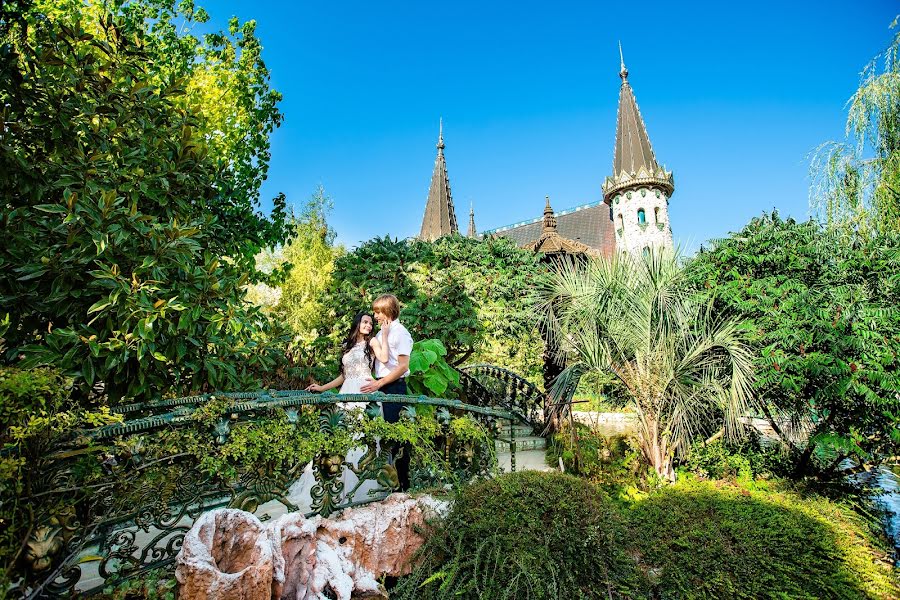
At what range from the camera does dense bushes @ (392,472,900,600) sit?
2.90m

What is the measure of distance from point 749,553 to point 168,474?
11.5 ft

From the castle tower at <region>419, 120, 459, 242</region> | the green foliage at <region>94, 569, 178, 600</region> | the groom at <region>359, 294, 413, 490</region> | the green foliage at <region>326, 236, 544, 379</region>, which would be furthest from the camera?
the castle tower at <region>419, 120, 459, 242</region>

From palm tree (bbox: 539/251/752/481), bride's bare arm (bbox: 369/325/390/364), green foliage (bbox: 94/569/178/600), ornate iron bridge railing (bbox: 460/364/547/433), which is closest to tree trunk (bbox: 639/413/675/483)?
palm tree (bbox: 539/251/752/481)

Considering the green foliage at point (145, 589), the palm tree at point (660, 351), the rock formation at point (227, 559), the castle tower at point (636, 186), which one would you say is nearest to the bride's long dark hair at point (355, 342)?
the palm tree at point (660, 351)

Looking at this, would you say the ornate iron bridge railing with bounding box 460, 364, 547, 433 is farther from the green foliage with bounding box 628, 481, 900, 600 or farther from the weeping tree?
the weeping tree

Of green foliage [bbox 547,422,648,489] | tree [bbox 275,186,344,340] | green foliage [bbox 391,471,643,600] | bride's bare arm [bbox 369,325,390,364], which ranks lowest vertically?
green foliage [bbox 547,422,648,489]

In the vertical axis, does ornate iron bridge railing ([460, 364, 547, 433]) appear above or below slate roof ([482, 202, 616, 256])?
below

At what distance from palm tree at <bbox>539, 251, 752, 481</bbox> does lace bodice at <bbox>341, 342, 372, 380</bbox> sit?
89.8 inches

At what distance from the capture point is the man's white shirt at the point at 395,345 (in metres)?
4.60

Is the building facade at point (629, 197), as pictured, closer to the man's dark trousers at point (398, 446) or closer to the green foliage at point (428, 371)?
the green foliage at point (428, 371)

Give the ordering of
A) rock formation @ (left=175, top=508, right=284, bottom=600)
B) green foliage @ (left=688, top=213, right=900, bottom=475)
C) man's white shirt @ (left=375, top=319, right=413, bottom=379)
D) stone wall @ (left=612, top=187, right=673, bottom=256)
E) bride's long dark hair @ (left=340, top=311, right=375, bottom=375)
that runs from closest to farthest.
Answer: rock formation @ (left=175, top=508, right=284, bottom=600) < man's white shirt @ (left=375, top=319, right=413, bottom=379) < green foliage @ (left=688, top=213, right=900, bottom=475) < bride's long dark hair @ (left=340, top=311, right=375, bottom=375) < stone wall @ (left=612, top=187, right=673, bottom=256)

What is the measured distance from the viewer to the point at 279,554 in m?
2.64

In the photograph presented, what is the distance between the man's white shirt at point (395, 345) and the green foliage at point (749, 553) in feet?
7.57

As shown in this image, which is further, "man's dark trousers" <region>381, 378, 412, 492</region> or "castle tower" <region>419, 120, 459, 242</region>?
"castle tower" <region>419, 120, 459, 242</region>
